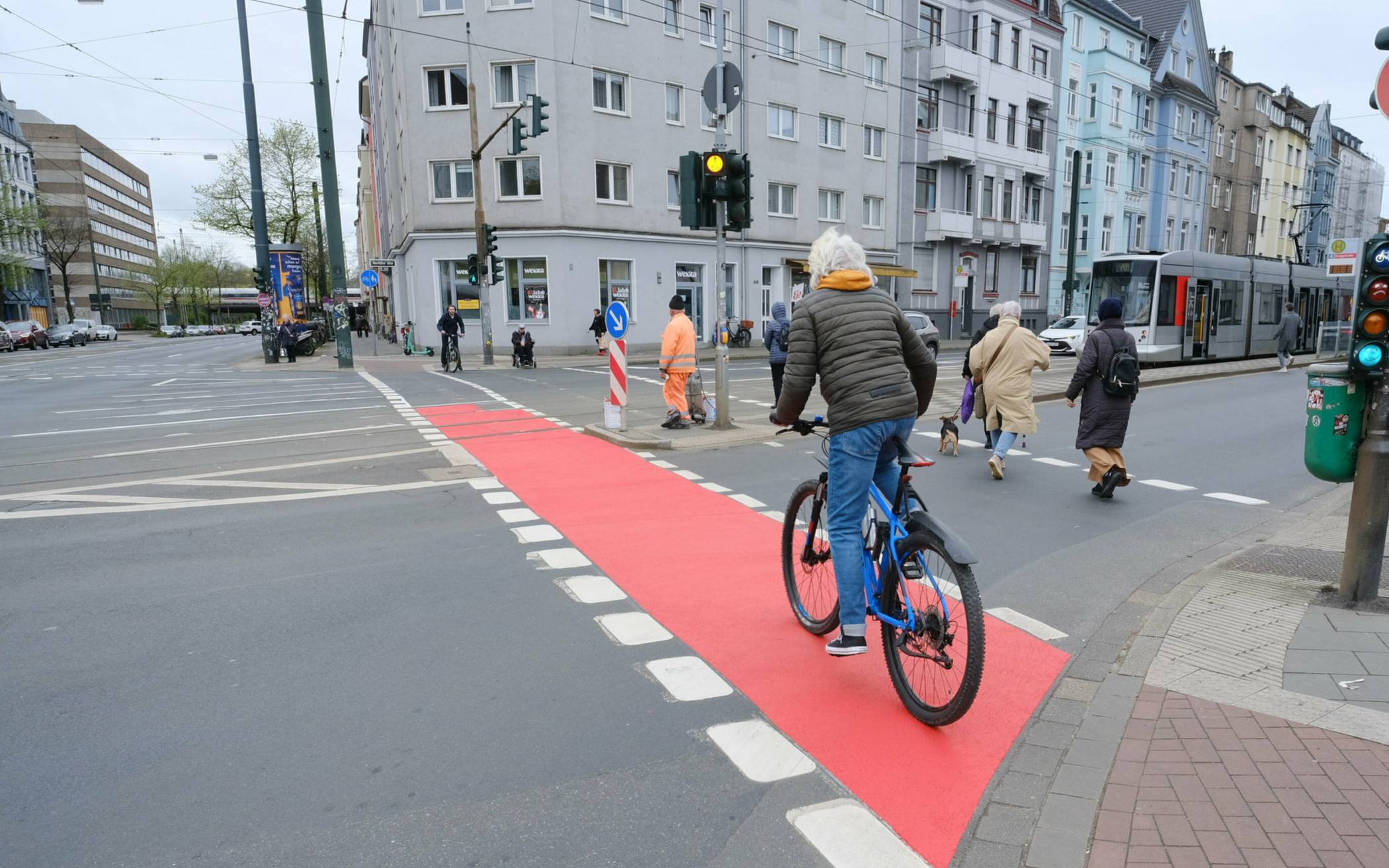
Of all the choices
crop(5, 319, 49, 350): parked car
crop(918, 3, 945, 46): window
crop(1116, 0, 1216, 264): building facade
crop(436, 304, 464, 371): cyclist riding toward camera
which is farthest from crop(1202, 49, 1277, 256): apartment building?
crop(5, 319, 49, 350): parked car

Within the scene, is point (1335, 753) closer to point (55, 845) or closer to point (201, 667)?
point (55, 845)

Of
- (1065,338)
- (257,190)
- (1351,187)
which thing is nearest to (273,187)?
(257,190)

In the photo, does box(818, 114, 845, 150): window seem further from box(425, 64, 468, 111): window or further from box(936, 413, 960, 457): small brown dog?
box(936, 413, 960, 457): small brown dog

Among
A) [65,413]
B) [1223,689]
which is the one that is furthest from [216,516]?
[65,413]

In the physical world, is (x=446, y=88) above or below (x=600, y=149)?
above

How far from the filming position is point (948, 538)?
3373 millimetres

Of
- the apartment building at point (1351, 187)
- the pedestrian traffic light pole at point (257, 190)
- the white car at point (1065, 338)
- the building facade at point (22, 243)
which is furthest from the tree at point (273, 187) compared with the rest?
the apartment building at point (1351, 187)

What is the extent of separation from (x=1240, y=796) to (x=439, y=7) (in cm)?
3382

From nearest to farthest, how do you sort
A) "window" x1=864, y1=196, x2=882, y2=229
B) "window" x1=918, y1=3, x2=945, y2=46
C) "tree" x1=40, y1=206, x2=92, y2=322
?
"window" x1=864, y1=196, x2=882, y2=229 → "window" x1=918, y1=3, x2=945, y2=46 → "tree" x1=40, y1=206, x2=92, y2=322

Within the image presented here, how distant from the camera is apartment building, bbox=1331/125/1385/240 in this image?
7500 centimetres

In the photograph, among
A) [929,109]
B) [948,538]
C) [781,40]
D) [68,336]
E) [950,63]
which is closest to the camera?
[948,538]

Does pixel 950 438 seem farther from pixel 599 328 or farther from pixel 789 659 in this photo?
pixel 599 328

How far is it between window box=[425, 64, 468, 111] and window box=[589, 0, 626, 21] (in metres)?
5.05

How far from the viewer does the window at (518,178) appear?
30.7 meters
